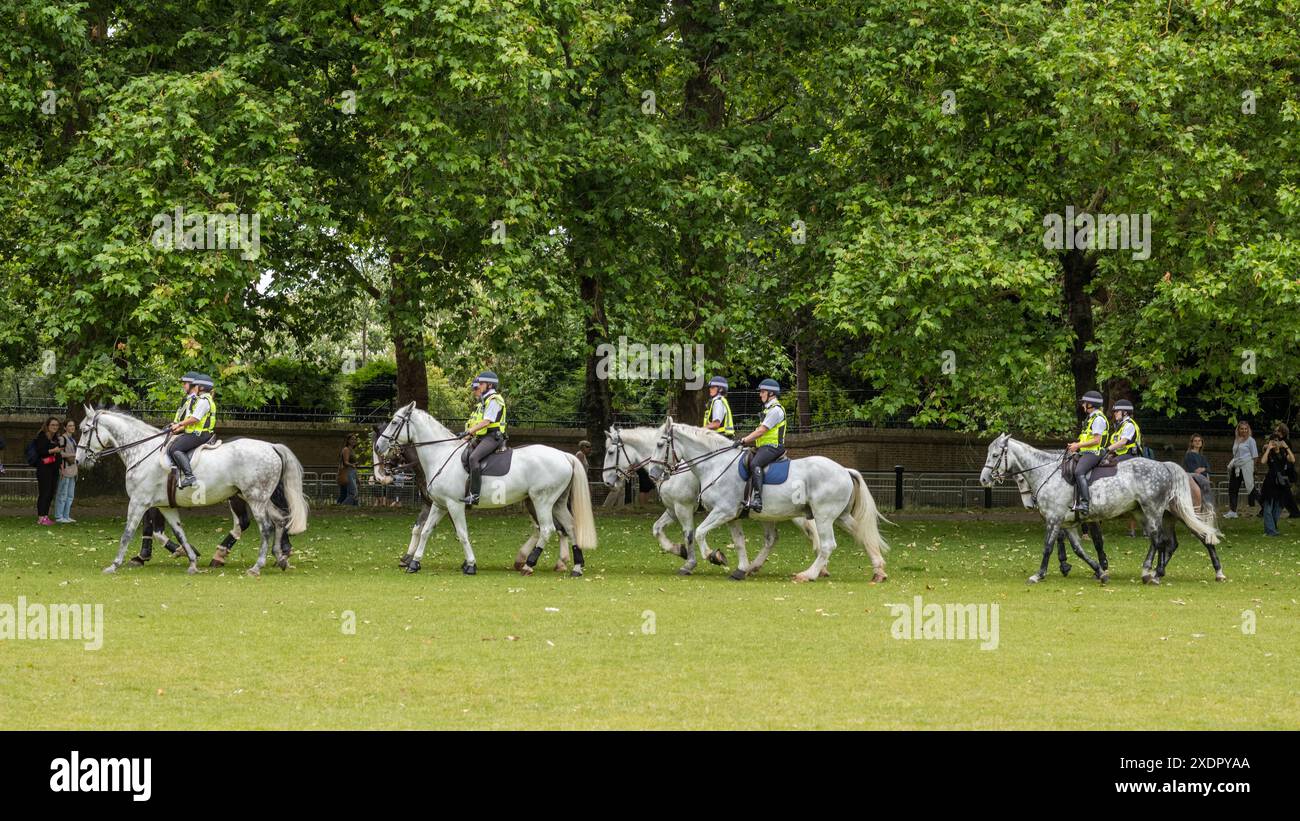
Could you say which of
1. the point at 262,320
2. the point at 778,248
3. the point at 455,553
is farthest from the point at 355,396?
the point at 455,553

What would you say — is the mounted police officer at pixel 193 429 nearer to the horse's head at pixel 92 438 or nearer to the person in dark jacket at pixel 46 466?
the horse's head at pixel 92 438

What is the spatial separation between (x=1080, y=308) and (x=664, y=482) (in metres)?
14.9

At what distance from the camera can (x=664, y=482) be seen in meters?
22.3

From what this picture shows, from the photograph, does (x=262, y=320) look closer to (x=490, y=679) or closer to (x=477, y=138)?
(x=477, y=138)

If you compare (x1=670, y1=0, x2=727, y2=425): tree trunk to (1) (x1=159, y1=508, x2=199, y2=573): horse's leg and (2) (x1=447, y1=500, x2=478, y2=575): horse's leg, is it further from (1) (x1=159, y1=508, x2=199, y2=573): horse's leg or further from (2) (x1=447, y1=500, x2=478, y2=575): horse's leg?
(1) (x1=159, y1=508, x2=199, y2=573): horse's leg

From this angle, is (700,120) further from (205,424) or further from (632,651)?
(632,651)

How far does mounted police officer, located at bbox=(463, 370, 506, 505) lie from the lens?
21.9 meters

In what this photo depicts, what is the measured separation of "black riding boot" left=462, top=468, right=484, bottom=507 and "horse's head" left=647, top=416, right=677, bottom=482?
7.45ft

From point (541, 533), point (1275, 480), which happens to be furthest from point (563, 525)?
point (1275, 480)

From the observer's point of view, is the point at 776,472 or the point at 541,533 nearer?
the point at 776,472

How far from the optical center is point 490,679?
12.1 metres

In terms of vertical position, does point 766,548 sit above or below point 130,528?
below

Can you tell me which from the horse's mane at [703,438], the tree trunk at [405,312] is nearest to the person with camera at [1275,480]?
the horse's mane at [703,438]

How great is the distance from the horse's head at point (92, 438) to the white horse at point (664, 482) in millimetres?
6642
